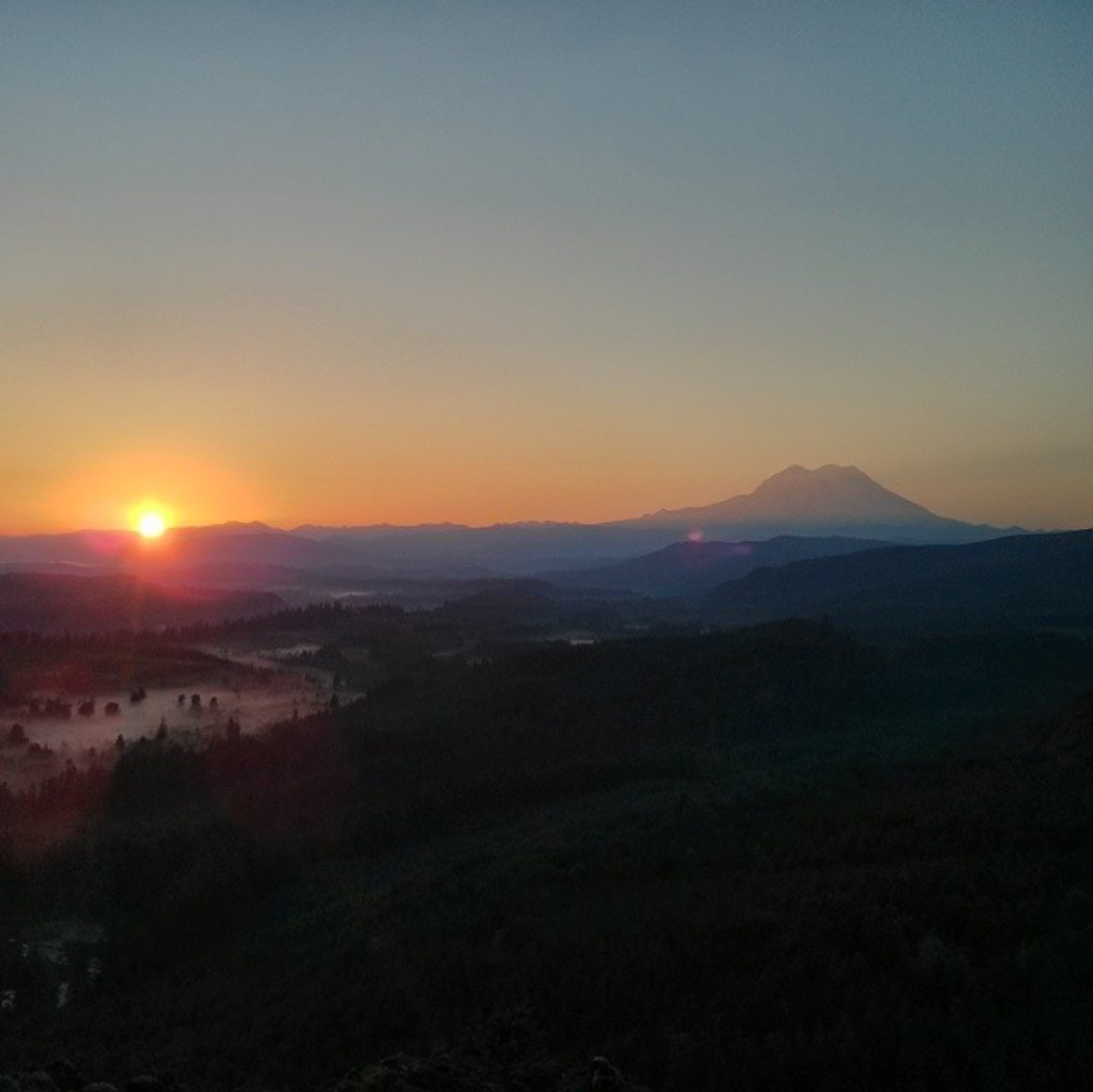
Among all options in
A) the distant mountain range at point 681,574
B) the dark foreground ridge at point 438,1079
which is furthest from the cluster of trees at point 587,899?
the distant mountain range at point 681,574

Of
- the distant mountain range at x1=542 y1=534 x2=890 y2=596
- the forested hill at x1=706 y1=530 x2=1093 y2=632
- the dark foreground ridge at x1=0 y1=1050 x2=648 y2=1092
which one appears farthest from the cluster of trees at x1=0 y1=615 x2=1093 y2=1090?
the distant mountain range at x1=542 y1=534 x2=890 y2=596

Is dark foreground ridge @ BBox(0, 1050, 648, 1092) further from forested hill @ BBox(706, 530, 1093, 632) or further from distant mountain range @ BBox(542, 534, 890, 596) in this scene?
distant mountain range @ BBox(542, 534, 890, 596)

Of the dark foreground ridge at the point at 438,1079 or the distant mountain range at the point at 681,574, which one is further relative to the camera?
the distant mountain range at the point at 681,574

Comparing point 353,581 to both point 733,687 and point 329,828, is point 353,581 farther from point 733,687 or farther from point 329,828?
point 329,828

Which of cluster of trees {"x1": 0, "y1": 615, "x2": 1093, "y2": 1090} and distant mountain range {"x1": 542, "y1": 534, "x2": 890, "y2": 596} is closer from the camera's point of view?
cluster of trees {"x1": 0, "y1": 615, "x2": 1093, "y2": 1090}

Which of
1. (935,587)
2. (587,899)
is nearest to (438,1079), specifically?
(587,899)

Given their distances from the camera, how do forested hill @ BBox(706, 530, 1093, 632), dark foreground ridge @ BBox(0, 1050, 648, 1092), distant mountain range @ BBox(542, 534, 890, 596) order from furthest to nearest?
distant mountain range @ BBox(542, 534, 890, 596), forested hill @ BBox(706, 530, 1093, 632), dark foreground ridge @ BBox(0, 1050, 648, 1092)

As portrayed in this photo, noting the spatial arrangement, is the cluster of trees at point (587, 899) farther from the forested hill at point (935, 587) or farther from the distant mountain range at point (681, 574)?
the distant mountain range at point (681, 574)

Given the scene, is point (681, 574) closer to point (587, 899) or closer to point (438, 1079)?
point (587, 899)
